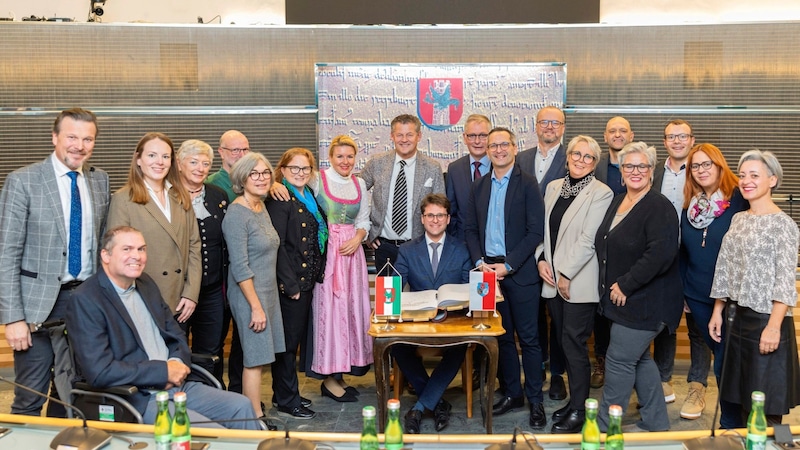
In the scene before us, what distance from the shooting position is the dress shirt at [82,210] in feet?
11.7

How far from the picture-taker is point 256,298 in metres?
4.15

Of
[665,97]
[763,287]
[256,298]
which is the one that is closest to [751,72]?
[665,97]

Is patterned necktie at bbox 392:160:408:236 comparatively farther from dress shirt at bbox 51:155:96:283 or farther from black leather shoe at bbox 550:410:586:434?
dress shirt at bbox 51:155:96:283

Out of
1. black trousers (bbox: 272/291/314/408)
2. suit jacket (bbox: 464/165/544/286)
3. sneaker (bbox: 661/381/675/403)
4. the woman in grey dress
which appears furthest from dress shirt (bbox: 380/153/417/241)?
sneaker (bbox: 661/381/675/403)

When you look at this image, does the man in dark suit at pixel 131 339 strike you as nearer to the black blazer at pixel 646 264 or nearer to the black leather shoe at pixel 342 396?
the black leather shoe at pixel 342 396

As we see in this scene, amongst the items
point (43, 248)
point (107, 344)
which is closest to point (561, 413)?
point (107, 344)

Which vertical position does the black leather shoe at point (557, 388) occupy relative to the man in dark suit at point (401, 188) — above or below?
below

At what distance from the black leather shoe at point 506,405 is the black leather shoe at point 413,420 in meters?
0.51

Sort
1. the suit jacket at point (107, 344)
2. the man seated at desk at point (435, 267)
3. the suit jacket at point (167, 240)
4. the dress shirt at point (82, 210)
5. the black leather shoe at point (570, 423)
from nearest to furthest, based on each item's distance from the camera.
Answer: the suit jacket at point (107, 344), the dress shirt at point (82, 210), the suit jacket at point (167, 240), the black leather shoe at point (570, 423), the man seated at desk at point (435, 267)

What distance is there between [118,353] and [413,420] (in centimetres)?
184

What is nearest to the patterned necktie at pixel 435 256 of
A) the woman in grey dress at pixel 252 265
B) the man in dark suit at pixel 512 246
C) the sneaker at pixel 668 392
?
the man in dark suit at pixel 512 246

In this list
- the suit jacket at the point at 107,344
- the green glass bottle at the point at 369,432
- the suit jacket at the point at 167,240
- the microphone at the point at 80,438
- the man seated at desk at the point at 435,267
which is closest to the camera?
the green glass bottle at the point at 369,432

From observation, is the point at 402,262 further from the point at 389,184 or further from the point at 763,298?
the point at 763,298

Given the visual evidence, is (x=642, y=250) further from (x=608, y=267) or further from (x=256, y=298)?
(x=256, y=298)
